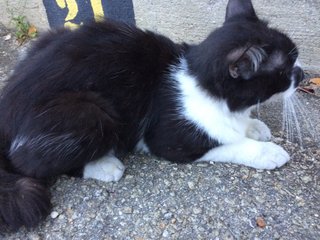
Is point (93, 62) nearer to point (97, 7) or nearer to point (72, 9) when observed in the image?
point (97, 7)

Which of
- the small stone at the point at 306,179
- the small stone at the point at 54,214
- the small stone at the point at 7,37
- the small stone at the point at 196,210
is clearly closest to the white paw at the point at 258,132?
the small stone at the point at 306,179

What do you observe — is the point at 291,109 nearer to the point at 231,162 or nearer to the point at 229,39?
the point at 231,162

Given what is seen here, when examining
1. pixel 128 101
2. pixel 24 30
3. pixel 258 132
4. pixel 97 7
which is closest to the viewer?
pixel 128 101

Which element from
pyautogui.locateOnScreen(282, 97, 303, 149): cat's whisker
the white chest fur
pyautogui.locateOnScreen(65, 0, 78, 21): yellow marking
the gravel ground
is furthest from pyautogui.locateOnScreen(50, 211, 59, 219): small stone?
pyautogui.locateOnScreen(65, 0, 78, 21): yellow marking

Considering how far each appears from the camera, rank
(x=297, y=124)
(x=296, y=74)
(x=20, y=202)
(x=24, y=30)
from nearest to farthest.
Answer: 1. (x=20, y=202)
2. (x=296, y=74)
3. (x=297, y=124)
4. (x=24, y=30)

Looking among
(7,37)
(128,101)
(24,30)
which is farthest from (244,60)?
(7,37)

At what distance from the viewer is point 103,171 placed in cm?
215

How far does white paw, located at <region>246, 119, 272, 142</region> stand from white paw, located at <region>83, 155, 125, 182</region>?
27.2 inches

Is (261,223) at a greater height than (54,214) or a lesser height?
lesser

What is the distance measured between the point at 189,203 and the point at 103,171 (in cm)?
43

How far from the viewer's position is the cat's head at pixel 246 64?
1.77 meters

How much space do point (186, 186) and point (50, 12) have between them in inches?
70.3

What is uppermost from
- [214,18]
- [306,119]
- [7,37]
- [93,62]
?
[93,62]

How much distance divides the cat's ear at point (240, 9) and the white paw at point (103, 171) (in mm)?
884
